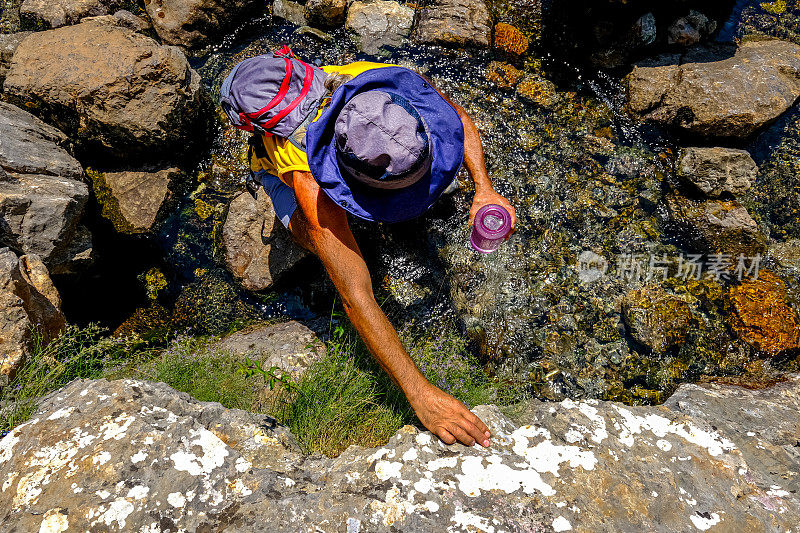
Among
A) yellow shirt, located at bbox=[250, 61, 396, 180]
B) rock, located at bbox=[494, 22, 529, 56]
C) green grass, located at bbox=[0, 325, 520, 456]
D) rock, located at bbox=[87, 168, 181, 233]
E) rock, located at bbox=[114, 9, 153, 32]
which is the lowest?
green grass, located at bbox=[0, 325, 520, 456]

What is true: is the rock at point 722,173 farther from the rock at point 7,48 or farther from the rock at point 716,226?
the rock at point 7,48

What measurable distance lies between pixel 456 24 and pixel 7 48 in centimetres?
389

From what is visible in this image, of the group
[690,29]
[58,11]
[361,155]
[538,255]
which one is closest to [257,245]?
[361,155]

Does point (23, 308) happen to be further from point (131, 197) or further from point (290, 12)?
point (290, 12)

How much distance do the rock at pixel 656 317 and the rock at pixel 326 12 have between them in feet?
11.6

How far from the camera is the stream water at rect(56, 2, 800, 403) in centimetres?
353

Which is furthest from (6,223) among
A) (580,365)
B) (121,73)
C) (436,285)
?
(580,365)

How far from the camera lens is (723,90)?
3803mm

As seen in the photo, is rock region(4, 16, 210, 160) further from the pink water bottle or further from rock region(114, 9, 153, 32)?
the pink water bottle

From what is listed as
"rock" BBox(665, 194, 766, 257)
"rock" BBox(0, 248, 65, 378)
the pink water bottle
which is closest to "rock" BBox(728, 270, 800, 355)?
"rock" BBox(665, 194, 766, 257)

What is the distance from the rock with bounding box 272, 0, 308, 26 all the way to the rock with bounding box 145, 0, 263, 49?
221 mm

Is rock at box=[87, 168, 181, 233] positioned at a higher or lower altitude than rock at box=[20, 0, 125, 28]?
lower

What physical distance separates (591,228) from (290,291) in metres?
2.46

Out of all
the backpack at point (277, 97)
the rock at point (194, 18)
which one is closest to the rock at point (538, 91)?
the backpack at point (277, 97)
